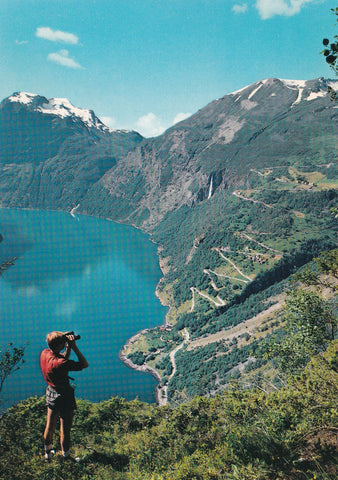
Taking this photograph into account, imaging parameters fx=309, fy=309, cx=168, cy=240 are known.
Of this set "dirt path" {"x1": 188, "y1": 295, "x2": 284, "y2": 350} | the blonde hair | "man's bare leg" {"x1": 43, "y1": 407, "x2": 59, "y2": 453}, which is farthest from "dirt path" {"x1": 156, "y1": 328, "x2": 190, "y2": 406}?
the blonde hair

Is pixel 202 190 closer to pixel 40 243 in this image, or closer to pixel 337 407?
pixel 40 243

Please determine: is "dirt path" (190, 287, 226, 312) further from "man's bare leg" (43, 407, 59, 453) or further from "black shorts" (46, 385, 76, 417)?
"black shorts" (46, 385, 76, 417)

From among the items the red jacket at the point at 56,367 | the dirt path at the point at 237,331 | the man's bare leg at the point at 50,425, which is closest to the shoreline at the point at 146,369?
the dirt path at the point at 237,331

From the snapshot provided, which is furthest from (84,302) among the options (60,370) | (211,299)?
(60,370)

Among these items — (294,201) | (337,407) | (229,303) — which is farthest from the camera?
(294,201)

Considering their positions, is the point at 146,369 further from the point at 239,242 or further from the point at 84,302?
the point at 239,242

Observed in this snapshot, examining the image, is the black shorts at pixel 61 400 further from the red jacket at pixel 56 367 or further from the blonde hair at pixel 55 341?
the blonde hair at pixel 55 341

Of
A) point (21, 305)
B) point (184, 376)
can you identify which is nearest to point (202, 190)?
point (21, 305)
